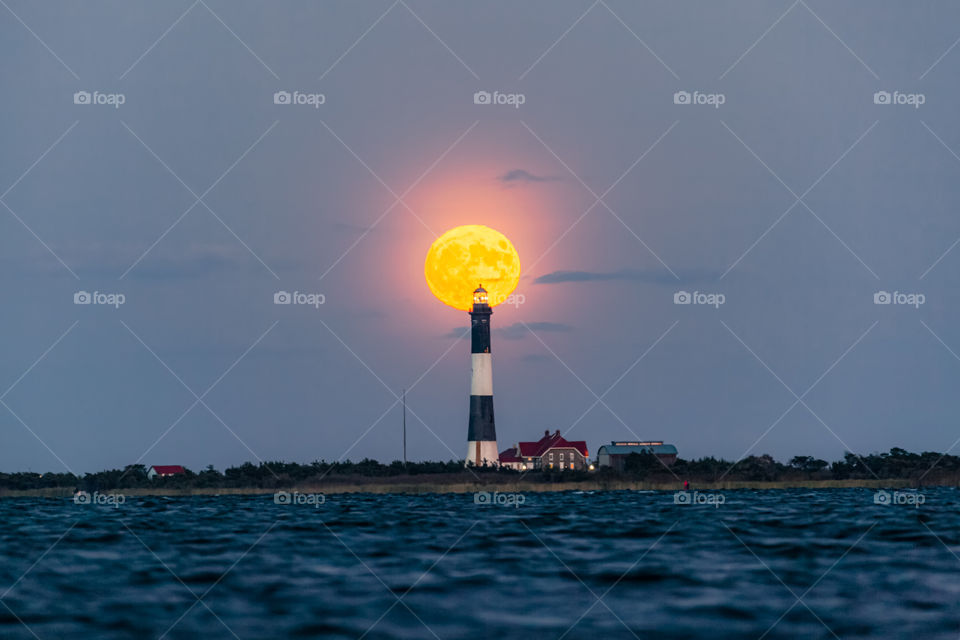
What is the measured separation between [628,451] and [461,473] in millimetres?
22698

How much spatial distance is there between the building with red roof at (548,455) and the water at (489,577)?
62111 mm

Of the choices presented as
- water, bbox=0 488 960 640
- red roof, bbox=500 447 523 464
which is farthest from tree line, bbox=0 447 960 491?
water, bbox=0 488 960 640

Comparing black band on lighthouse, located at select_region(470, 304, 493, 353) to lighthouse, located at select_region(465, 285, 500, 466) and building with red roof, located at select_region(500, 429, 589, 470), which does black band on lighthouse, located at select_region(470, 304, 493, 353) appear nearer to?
lighthouse, located at select_region(465, 285, 500, 466)

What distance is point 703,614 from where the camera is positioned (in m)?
23.1

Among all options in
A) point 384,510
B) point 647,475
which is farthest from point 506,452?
point 384,510

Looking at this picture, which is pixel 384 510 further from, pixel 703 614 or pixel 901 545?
pixel 703 614

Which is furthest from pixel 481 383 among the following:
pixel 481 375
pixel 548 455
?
pixel 548 455

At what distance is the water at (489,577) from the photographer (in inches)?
874

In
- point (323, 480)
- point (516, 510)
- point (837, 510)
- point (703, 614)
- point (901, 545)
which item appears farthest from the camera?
point (323, 480)

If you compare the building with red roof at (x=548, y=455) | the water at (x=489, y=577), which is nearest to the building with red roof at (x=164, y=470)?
the building with red roof at (x=548, y=455)

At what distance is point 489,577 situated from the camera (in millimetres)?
29594

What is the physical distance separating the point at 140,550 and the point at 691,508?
32.6 m

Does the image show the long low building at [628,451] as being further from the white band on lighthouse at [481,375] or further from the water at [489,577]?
the water at [489,577]

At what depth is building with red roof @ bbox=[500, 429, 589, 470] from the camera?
115062mm
